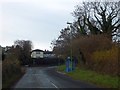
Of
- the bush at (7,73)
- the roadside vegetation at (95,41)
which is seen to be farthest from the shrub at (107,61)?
the bush at (7,73)

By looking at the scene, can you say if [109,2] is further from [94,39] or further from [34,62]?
[34,62]

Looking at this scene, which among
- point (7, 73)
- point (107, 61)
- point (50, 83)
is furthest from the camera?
point (107, 61)

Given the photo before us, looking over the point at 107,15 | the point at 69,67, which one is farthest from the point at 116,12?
the point at 69,67

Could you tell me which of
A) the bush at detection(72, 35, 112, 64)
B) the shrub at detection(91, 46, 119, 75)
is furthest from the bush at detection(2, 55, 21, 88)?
the bush at detection(72, 35, 112, 64)

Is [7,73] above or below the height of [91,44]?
below

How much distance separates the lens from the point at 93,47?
180 ft

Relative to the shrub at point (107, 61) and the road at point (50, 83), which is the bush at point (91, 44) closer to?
the shrub at point (107, 61)

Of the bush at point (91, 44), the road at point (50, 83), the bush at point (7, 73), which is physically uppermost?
the bush at point (91, 44)

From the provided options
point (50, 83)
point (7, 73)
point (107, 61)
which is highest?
point (107, 61)

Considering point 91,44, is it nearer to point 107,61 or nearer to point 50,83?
point 107,61

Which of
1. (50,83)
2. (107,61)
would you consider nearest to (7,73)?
(50,83)

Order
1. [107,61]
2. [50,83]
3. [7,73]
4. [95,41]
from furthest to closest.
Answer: [95,41], [107,61], [7,73], [50,83]

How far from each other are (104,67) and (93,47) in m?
12.2

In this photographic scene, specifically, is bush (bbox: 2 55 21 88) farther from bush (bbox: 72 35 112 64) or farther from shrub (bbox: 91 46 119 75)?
bush (bbox: 72 35 112 64)
